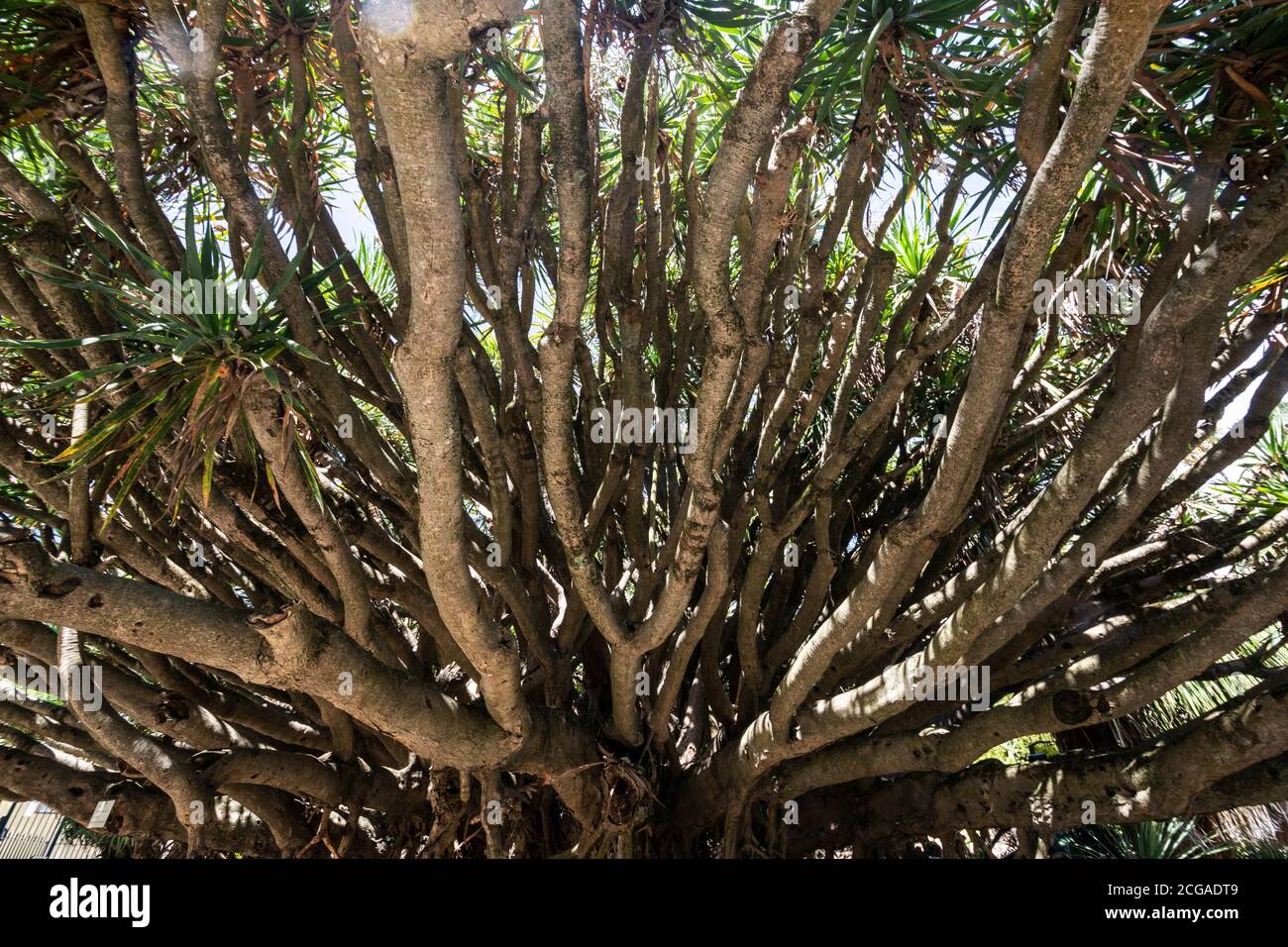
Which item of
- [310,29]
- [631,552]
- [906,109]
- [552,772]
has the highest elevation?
[310,29]

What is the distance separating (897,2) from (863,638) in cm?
260

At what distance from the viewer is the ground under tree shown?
2.30 m

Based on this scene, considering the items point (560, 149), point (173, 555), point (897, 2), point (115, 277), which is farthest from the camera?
point (173, 555)

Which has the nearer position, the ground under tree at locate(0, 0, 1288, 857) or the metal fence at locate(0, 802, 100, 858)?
the ground under tree at locate(0, 0, 1288, 857)

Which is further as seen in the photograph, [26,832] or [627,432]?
[26,832]

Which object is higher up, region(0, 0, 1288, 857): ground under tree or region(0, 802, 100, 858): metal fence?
region(0, 0, 1288, 857): ground under tree

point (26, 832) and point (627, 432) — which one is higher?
point (627, 432)

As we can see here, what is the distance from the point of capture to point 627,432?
11.5 ft

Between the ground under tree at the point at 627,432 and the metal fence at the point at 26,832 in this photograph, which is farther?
the metal fence at the point at 26,832

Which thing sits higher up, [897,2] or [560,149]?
[897,2]

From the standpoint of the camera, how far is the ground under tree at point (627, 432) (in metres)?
2.30

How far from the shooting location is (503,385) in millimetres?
3510
